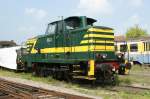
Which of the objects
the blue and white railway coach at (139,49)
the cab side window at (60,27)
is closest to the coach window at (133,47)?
the blue and white railway coach at (139,49)

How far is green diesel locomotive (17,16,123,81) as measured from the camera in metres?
15.2

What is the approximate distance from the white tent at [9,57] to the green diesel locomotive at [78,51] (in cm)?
782

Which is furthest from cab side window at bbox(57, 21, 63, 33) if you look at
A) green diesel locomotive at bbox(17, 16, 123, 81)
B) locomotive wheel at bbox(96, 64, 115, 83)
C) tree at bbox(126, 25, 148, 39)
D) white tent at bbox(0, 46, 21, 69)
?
tree at bbox(126, 25, 148, 39)

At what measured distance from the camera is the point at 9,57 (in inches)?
1117

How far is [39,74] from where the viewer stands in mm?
20281

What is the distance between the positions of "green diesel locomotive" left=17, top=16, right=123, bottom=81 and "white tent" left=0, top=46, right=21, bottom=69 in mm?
7822

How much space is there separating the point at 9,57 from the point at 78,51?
13640mm

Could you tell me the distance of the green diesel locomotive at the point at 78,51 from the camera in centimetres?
1516

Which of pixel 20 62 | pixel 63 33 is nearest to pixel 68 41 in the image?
pixel 63 33

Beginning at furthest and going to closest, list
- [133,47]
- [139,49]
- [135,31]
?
1. [135,31]
2. [133,47]
3. [139,49]

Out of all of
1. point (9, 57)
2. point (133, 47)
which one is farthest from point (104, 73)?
point (133, 47)

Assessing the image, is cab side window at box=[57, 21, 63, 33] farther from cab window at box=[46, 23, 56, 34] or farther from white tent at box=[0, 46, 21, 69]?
white tent at box=[0, 46, 21, 69]

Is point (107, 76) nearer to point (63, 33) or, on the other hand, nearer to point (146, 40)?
point (63, 33)

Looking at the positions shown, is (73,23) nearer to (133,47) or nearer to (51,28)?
(51,28)
